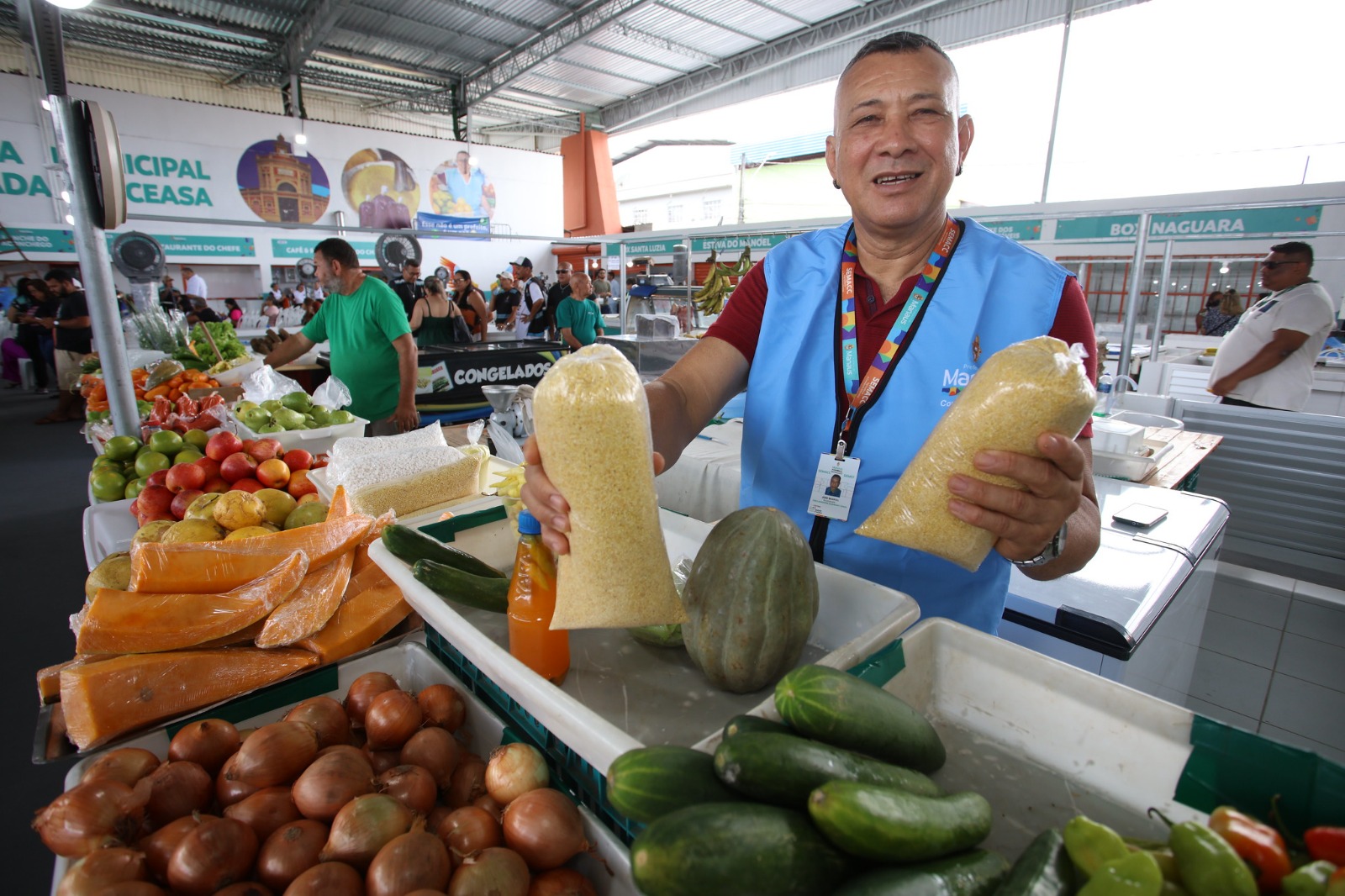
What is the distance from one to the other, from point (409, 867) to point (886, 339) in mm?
1240

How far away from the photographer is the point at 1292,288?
14.0 feet

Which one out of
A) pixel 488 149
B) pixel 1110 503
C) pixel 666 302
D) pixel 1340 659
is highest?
pixel 488 149

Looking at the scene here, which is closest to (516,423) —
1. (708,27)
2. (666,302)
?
(666,302)

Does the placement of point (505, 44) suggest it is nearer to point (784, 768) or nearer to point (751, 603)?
point (751, 603)

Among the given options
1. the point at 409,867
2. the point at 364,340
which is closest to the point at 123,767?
the point at 409,867

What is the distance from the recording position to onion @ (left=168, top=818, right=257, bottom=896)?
86 centimetres

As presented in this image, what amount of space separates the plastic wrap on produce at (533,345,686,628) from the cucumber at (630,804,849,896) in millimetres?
310

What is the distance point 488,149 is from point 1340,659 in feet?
60.3

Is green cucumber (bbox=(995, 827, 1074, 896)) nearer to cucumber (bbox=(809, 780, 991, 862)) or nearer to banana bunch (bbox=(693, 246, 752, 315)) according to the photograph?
cucumber (bbox=(809, 780, 991, 862))

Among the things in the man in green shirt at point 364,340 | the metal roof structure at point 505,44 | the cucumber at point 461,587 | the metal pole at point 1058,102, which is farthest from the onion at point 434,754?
the metal roof structure at point 505,44

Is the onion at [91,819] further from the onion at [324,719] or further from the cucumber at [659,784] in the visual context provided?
the cucumber at [659,784]

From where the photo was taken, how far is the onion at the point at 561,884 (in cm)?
86

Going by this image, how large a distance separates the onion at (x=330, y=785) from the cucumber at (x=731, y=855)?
25.3 inches

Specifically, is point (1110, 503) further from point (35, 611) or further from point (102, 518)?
point (35, 611)
